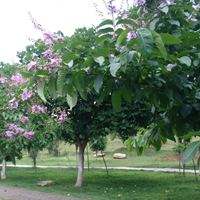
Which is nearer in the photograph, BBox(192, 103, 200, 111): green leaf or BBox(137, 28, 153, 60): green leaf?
BBox(137, 28, 153, 60): green leaf

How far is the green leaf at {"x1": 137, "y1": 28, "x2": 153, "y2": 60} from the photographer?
0.95 metres

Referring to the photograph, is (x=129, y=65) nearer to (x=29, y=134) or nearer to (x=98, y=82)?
(x=98, y=82)

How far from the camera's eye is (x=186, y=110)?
1533 millimetres

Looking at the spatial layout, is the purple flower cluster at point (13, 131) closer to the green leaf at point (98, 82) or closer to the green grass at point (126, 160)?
the green leaf at point (98, 82)

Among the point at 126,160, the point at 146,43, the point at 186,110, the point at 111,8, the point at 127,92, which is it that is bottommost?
the point at 126,160

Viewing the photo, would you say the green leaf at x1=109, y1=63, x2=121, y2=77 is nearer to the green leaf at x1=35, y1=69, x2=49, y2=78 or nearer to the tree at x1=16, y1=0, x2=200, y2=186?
the tree at x1=16, y1=0, x2=200, y2=186

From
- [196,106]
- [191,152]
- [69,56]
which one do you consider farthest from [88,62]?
[196,106]

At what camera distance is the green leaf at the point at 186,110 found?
1524mm

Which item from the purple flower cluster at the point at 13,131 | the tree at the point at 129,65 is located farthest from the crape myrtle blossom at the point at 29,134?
the tree at the point at 129,65

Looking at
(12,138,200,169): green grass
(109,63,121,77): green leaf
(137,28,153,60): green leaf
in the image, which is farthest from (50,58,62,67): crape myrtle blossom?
(12,138,200,169): green grass

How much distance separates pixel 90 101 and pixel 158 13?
742cm

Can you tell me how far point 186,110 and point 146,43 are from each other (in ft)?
2.42

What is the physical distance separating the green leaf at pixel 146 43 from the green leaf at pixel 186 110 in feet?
2.33

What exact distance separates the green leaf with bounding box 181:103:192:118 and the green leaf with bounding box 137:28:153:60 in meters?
0.71
